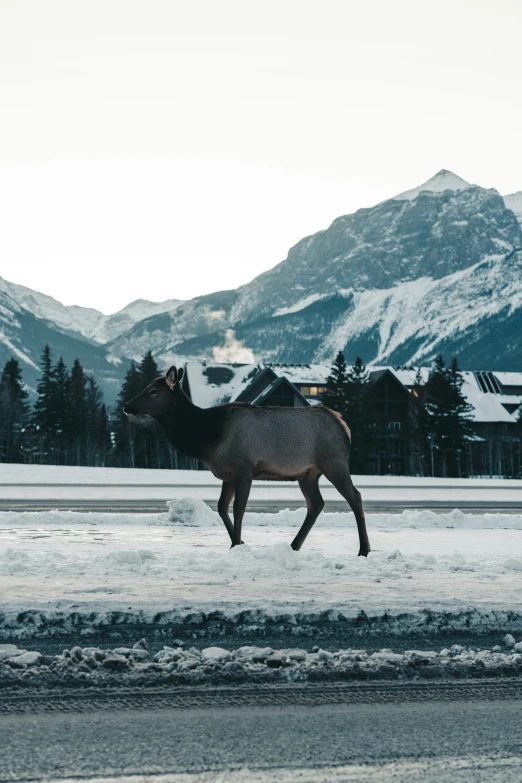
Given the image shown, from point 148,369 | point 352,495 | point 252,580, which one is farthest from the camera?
point 148,369

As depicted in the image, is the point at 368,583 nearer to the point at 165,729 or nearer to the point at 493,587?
the point at 493,587

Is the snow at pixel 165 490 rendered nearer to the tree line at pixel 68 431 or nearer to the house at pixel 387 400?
the house at pixel 387 400

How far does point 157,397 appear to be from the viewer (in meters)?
12.1

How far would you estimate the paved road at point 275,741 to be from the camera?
4.26m

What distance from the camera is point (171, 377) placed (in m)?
12.0

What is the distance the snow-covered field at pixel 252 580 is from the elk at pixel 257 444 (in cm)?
78

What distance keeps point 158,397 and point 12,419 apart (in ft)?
280

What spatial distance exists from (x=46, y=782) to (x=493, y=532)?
1356 cm

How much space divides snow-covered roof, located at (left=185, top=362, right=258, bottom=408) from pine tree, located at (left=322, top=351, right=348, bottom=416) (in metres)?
11.9

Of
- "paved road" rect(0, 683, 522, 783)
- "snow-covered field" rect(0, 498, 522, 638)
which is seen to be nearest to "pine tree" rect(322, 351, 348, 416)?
"snow-covered field" rect(0, 498, 522, 638)

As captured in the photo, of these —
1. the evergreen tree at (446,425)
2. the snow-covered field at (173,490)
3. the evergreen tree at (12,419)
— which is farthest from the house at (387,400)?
the snow-covered field at (173,490)

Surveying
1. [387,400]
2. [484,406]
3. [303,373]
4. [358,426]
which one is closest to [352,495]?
Result: [358,426]

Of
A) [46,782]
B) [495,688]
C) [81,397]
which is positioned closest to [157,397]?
[495,688]

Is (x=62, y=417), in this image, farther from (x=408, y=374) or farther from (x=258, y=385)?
(x=408, y=374)
